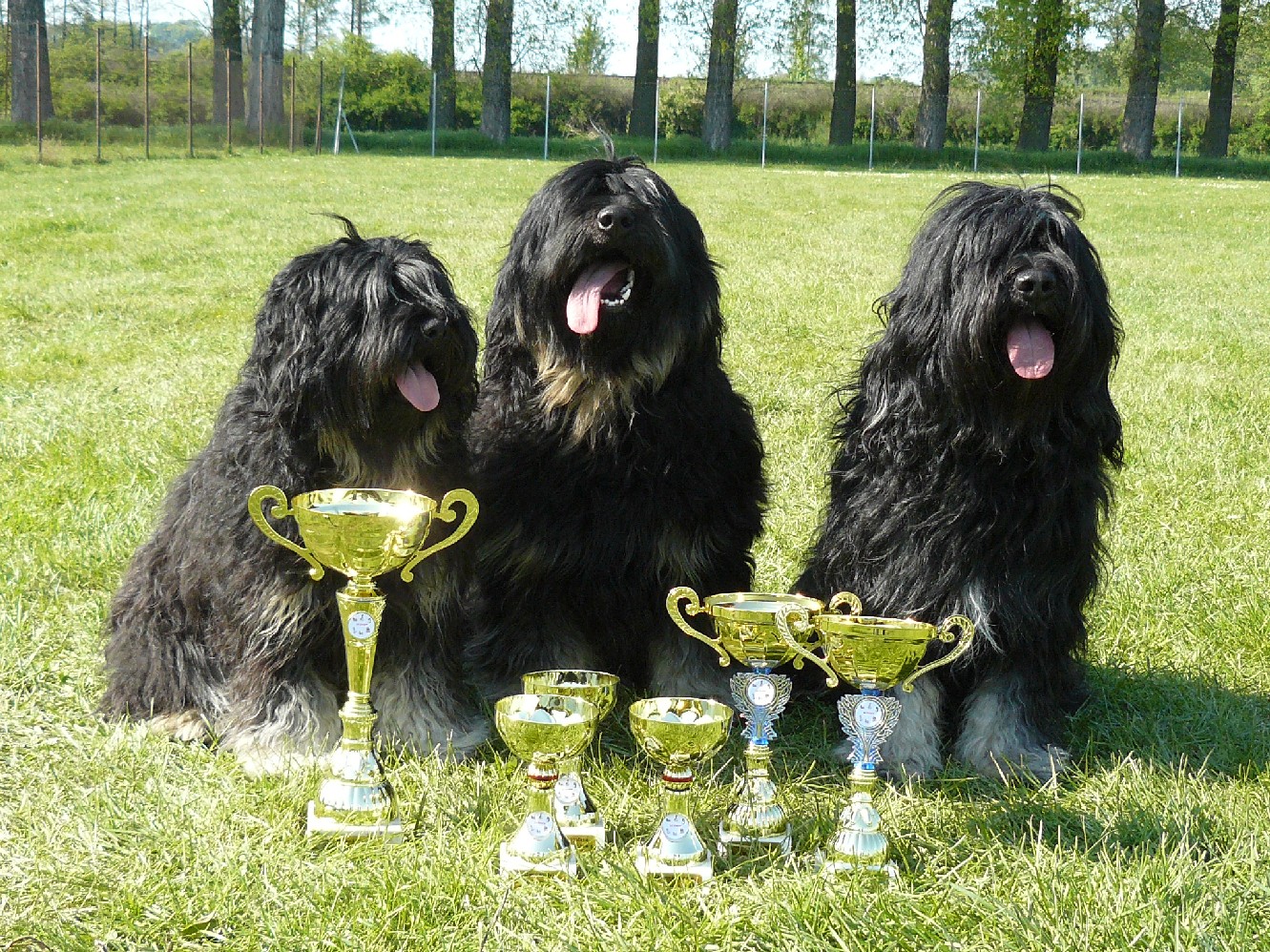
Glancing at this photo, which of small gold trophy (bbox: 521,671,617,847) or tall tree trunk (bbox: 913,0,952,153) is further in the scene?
tall tree trunk (bbox: 913,0,952,153)

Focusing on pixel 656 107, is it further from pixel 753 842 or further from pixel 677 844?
pixel 677 844

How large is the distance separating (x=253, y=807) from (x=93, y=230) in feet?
40.6

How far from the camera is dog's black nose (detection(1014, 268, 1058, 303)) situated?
3090mm

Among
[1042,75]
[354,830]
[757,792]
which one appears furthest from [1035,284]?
[1042,75]

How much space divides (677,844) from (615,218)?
5.28 feet

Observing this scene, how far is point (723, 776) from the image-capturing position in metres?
3.67

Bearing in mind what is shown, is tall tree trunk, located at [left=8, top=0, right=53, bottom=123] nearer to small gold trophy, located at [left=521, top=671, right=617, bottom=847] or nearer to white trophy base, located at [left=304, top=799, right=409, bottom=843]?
white trophy base, located at [left=304, top=799, right=409, bottom=843]

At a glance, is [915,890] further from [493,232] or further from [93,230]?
[93,230]

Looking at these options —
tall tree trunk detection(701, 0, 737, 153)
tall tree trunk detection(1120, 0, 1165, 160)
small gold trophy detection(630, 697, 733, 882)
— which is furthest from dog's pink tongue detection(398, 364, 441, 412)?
tall tree trunk detection(1120, 0, 1165, 160)

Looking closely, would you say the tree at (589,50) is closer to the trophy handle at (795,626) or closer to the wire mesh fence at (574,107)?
the wire mesh fence at (574,107)

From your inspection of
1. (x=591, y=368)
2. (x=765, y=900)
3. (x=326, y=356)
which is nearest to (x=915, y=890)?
(x=765, y=900)

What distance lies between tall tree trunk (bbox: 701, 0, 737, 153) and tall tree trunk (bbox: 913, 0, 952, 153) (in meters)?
5.06

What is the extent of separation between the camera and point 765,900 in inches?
110

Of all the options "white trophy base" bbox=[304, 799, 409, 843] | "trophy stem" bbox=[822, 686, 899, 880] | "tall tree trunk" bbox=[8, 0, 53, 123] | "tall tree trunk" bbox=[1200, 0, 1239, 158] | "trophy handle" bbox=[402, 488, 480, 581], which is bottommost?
"white trophy base" bbox=[304, 799, 409, 843]
